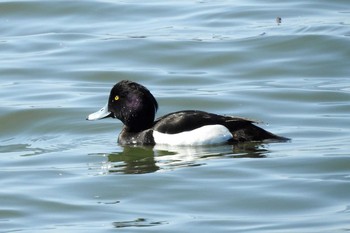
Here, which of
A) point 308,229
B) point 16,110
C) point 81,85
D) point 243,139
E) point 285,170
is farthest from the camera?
point 81,85

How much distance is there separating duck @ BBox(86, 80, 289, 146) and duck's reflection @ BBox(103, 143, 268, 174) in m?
0.10

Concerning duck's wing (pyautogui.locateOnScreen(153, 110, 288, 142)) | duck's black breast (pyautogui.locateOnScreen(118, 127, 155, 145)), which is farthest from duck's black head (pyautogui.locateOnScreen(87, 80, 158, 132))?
duck's wing (pyautogui.locateOnScreen(153, 110, 288, 142))

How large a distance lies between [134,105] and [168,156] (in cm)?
120

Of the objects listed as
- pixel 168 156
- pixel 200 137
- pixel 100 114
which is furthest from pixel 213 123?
pixel 100 114

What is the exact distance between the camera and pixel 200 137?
1502 centimetres

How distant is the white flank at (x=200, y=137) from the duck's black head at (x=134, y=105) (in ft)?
1.61

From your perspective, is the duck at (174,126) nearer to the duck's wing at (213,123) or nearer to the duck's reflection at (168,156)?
the duck's wing at (213,123)

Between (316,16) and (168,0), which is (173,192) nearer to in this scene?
(316,16)

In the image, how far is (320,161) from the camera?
13.6 meters

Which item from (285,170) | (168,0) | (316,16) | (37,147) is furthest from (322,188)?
(168,0)

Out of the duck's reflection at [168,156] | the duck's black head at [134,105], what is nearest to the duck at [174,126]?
the duck's black head at [134,105]

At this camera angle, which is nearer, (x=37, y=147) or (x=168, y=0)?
(x=37, y=147)

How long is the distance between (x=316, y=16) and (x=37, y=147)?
840cm

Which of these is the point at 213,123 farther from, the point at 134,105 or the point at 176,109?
the point at 176,109
